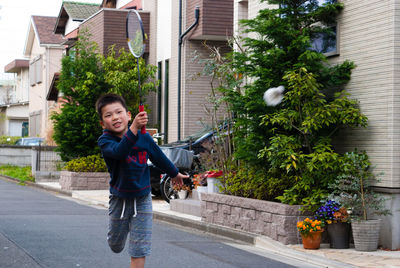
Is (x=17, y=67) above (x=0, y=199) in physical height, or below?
above

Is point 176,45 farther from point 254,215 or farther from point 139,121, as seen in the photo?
point 139,121

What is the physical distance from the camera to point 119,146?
203 inches

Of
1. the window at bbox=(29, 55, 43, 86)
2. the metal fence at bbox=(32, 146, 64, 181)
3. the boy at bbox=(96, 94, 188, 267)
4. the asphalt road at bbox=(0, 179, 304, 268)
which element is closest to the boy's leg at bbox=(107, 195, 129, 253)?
the boy at bbox=(96, 94, 188, 267)

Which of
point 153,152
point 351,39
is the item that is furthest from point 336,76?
point 153,152

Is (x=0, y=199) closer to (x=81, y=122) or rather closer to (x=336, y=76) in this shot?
(x=81, y=122)

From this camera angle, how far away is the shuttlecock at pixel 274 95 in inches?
407

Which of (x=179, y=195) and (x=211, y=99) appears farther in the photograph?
(x=179, y=195)

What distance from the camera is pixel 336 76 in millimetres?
10406

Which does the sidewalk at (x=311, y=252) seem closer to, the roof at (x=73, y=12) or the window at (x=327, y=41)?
the window at (x=327, y=41)

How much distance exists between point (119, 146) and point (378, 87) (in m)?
5.72

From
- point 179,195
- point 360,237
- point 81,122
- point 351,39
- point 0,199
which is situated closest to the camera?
point 360,237

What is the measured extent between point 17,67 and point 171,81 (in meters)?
33.7

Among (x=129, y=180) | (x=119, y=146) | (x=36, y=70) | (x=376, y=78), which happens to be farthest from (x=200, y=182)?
(x=36, y=70)

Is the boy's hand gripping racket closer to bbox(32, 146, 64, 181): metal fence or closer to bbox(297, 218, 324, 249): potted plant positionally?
bbox(297, 218, 324, 249): potted plant
